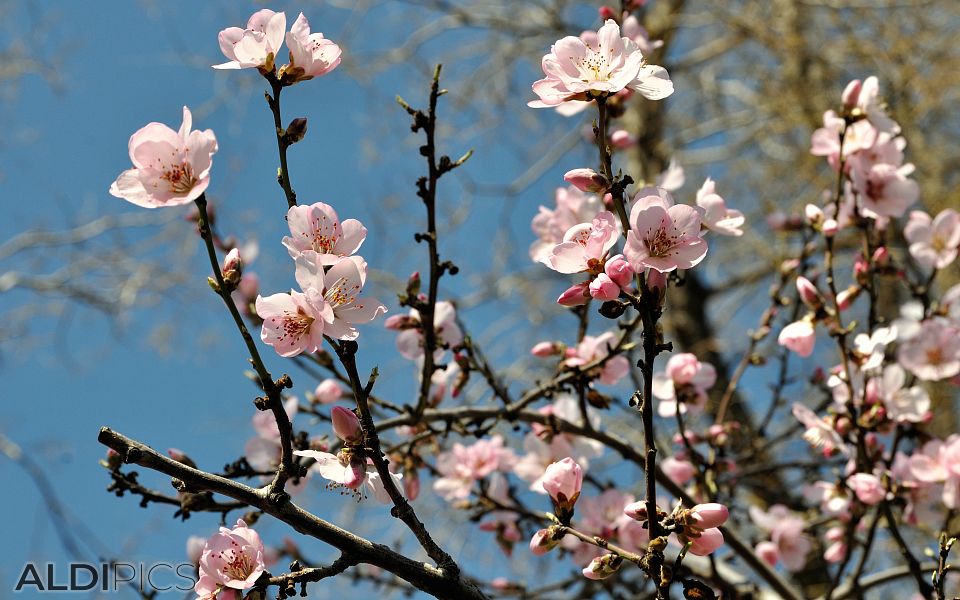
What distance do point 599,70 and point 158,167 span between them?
75cm

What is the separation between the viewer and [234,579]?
125 cm

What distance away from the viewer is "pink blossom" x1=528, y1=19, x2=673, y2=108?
1.30 metres

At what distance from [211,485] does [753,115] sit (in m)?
5.49

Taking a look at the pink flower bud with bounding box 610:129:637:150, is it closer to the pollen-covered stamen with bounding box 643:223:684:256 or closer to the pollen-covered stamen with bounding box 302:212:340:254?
the pollen-covered stamen with bounding box 643:223:684:256

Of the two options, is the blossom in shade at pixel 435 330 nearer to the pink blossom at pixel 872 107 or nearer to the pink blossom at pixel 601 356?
the pink blossom at pixel 601 356

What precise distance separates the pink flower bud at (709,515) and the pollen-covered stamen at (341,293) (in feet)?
2.08

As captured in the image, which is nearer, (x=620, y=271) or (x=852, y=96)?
(x=620, y=271)

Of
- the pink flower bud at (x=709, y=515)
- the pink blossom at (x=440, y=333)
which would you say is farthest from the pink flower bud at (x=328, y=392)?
the pink flower bud at (x=709, y=515)

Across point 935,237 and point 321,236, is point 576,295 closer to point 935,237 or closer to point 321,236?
point 321,236

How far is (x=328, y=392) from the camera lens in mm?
2074

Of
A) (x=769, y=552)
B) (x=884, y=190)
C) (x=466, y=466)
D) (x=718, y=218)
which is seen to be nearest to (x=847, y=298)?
(x=884, y=190)

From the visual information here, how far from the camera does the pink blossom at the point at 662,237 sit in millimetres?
1164

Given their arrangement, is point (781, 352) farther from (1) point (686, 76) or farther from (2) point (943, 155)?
(1) point (686, 76)

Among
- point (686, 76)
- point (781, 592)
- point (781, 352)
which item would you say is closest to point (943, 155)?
point (686, 76)
